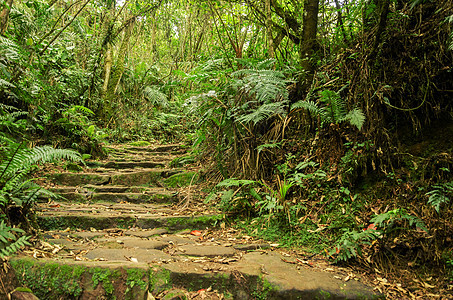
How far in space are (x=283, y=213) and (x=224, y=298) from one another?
1241mm

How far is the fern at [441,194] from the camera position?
2070 millimetres

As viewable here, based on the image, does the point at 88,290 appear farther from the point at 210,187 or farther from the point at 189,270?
the point at 210,187

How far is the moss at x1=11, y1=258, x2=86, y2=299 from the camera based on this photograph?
1689 mm

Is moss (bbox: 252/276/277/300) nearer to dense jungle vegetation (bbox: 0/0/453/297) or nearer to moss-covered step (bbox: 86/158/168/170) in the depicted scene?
dense jungle vegetation (bbox: 0/0/453/297)

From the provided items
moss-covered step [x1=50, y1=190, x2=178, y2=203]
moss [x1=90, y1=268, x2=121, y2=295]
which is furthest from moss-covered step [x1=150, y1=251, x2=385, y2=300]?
moss-covered step [x1=50, y1=190, x2=178, y2=203]

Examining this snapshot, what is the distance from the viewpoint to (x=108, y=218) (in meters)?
3.08

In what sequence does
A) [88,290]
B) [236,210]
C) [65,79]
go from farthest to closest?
1. [65,79]
2. [236,210]
3. [88,290]

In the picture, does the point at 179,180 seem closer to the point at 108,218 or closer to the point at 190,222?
the point at 190,222

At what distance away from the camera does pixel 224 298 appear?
1939mm

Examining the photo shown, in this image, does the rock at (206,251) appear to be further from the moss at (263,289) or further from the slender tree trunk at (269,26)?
the slender tree trunk at (269,26)

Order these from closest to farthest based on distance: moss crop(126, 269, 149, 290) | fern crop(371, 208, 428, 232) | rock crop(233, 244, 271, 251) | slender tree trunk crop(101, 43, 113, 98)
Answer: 1. moss crop(126, 269, 149, 290)
2. fern crop(371, 208, 428, 232)
3. rock crop(233, 244, 271, 251)
4. slender tree trunk crop(101, 43, 113, 98)

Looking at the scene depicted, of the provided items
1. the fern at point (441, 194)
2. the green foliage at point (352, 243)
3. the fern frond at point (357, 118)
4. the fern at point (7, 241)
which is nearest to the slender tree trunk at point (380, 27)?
the fern frond at point (357, 118)

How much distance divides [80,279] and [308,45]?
3.79 m

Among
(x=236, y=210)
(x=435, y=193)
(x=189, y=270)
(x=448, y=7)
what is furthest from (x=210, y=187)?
(x=448, y=7)
